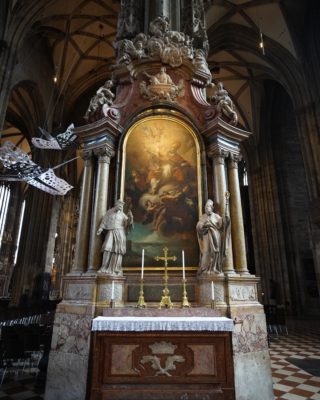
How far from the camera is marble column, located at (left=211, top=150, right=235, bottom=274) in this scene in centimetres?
483

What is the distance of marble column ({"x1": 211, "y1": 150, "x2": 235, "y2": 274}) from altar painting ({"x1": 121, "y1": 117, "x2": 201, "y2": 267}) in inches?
14.1

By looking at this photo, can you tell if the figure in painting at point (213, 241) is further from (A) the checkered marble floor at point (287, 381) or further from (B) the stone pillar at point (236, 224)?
(A) the checkered marble floor at point (287, 381)

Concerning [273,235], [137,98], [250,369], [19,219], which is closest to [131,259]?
[250,369]

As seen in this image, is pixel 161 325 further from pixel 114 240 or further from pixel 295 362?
pixel 295 362

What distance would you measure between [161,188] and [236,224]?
1.64m

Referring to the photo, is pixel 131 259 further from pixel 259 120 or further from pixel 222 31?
pixel 259 120

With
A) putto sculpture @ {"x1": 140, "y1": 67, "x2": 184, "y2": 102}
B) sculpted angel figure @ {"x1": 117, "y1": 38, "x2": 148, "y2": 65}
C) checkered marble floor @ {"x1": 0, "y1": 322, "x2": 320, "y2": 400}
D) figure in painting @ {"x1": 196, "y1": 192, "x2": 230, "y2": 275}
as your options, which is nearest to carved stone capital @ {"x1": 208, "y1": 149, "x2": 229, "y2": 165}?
figure in painting @ {"x1": 196, "y1": 192, "x2": 230, "y2": 275}

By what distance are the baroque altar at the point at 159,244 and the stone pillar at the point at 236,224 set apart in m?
0.02

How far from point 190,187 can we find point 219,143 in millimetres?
1067

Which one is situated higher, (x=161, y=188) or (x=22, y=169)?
(x=22, y=169)

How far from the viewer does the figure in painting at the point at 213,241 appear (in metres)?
4.64

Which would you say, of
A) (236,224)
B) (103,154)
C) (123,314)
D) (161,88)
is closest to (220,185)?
(236,224)

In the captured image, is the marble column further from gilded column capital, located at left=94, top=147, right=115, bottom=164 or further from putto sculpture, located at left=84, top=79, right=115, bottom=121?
putto sculpture, located at left=84, top=79, right=115, bottom=121

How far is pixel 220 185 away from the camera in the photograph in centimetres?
529
